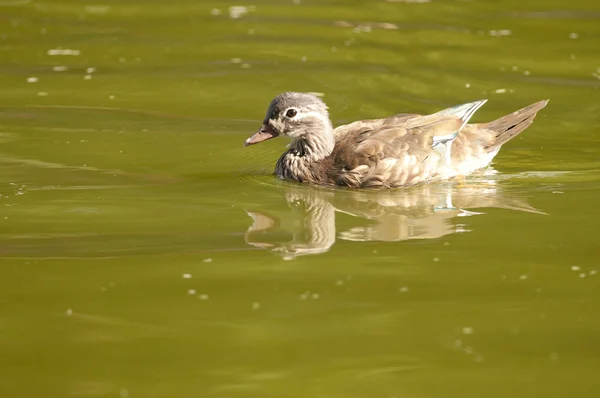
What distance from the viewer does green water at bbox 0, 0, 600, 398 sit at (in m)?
6.54

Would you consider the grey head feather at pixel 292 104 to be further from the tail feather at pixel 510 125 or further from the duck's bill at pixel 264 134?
the tail feather at pixel 510 125

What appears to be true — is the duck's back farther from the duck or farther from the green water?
the green water

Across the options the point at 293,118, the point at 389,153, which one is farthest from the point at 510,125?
the point at 293,118

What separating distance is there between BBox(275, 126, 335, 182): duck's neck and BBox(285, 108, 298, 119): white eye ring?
0.71 feet

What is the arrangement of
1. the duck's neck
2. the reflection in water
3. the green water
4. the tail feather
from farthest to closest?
1. the tail feather
2. the duck's neck
3. the reflection in water
4. the green water

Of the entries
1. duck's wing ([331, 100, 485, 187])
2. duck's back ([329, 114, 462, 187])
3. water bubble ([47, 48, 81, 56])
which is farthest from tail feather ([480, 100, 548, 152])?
water bubble ([47, 48, 81, 56])

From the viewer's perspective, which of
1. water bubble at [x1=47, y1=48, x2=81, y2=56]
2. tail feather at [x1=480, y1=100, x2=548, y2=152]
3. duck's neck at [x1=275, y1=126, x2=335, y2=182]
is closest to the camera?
duck's neck at [x1=275, y1=126, x2=335, y2=182]

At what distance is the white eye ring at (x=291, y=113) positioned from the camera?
1098 cm

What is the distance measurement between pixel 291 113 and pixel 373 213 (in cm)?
168

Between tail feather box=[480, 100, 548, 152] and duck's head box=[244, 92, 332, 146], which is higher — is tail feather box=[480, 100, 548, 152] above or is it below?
below

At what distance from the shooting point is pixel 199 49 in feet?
54.0

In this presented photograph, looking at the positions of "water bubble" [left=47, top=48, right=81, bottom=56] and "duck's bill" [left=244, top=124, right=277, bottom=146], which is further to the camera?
"water bubble" [left=47, top=48, right=81, bottom=56]

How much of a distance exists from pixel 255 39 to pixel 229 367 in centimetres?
1101

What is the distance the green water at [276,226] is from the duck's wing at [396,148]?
0.20 m
